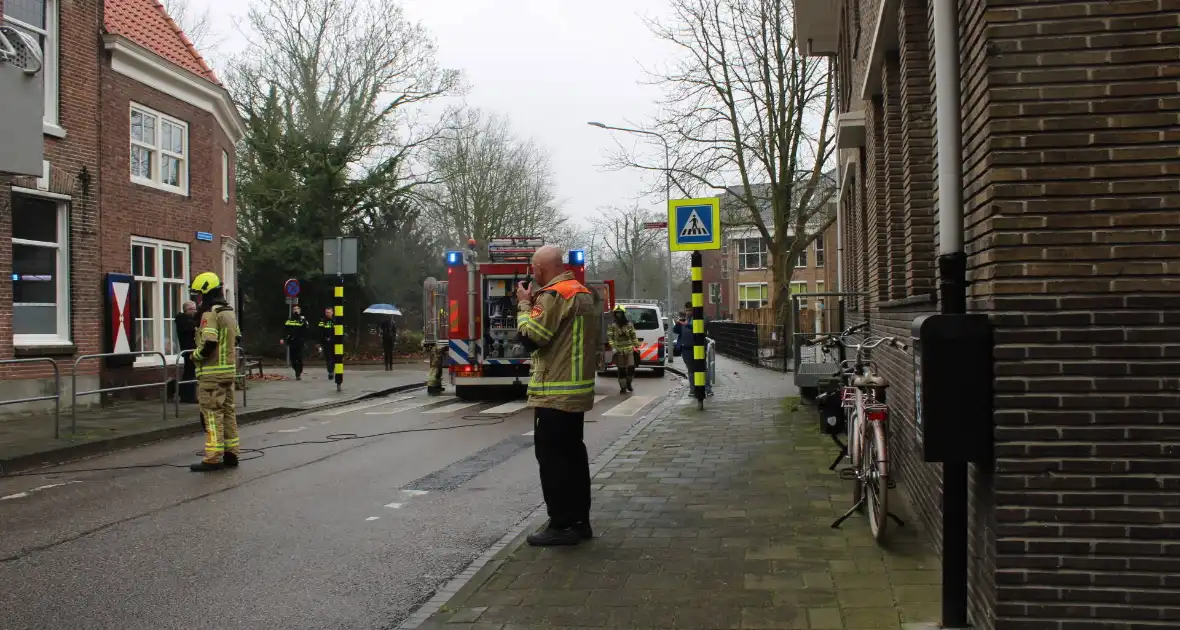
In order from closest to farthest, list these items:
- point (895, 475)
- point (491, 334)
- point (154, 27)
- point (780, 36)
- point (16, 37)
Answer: point (895, 475)
point (16, 37)
point (491, 334)
point (154, 27)
point (780, 36)

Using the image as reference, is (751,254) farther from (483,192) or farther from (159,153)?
(159,153)

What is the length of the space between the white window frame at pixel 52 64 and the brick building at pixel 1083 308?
601 inches

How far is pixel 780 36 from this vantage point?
2906 centimetres

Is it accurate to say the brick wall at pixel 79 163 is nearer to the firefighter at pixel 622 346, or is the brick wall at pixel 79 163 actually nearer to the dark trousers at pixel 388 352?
the firefighter at pixel 622 346

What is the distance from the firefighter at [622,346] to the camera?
19531 mm

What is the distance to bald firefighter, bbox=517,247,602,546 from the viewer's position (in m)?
6.02

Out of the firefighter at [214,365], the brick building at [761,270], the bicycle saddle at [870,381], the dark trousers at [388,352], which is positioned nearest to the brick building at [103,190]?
A: the firefighter at [214,365]

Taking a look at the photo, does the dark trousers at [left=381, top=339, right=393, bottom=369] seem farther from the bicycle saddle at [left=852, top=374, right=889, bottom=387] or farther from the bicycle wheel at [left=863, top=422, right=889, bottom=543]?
the bicycle wheel at [left=863, top=422, right=889, bottom=543]

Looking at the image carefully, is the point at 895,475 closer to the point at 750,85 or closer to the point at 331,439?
the point at 331,439

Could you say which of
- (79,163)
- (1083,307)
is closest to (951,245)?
(1083,307)

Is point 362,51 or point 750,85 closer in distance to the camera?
point 750,85

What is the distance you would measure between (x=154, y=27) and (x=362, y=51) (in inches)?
731

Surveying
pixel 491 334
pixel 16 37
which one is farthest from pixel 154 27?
pixel 16 37

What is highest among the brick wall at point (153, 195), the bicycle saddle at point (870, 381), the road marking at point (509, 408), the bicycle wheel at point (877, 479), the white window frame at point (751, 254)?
the white window frame at point (751, 254)
